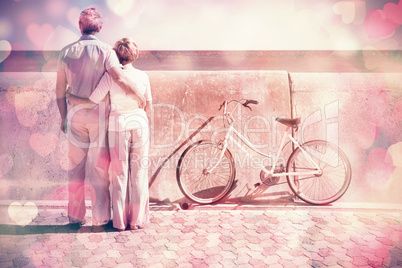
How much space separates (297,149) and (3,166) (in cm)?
469

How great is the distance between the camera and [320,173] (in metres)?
5.47

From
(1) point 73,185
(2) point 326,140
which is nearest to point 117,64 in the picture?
(1) point 73,185

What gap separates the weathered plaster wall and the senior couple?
1.00m

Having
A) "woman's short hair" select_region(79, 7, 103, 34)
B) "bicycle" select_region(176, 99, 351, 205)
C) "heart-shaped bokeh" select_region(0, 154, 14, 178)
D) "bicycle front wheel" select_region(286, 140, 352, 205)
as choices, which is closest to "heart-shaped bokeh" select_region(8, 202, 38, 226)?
"heart-shaped bokeh" select_region(0, 154, 14, 178)

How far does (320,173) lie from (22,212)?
451 centimetres

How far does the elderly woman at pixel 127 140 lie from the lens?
4523 millimetres

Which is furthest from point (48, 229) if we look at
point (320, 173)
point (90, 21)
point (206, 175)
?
point (320, 173)

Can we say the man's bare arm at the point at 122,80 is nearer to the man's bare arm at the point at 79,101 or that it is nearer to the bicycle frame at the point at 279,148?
the man's bare arm at the point at 79,101

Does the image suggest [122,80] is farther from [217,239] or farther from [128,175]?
[217,239]

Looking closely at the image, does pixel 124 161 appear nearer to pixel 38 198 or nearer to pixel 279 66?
pixel 38 198

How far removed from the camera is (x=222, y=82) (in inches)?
228

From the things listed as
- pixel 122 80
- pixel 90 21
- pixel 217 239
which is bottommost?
pixel 217 239

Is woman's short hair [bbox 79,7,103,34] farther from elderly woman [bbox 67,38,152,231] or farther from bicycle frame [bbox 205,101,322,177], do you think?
bicycle frame [bbox 205,101,322,177]

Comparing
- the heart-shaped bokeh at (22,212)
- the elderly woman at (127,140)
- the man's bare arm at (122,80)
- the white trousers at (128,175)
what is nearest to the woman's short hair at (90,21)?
the elderly woman at (127,140)
